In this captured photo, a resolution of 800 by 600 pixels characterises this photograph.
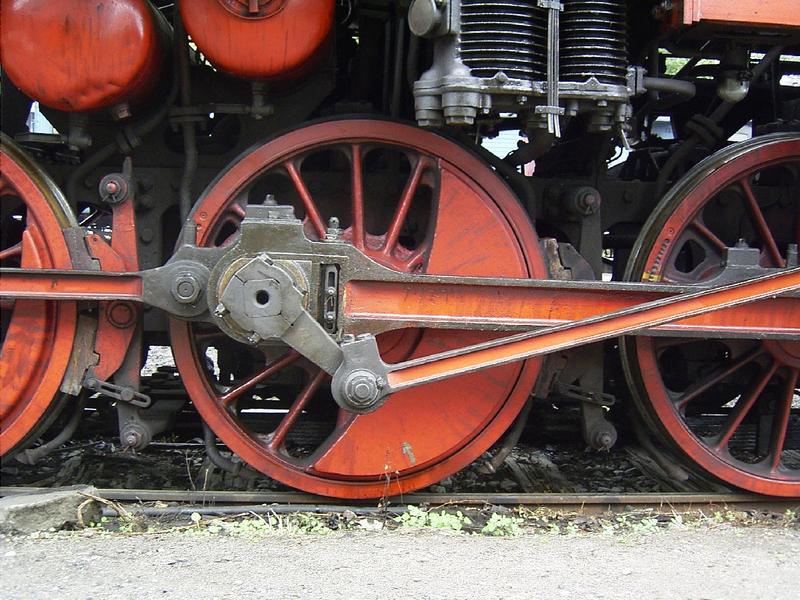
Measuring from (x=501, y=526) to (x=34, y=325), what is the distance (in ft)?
6.57

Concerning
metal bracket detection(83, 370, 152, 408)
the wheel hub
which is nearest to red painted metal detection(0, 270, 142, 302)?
metal bracket detection(83, 370, 152, 408)

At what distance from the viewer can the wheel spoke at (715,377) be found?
3.44m

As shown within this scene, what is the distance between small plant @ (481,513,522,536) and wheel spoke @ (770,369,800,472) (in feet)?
4.07

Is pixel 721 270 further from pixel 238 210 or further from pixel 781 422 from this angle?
pixel 238 210

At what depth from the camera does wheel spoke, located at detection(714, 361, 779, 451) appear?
11.3 ft

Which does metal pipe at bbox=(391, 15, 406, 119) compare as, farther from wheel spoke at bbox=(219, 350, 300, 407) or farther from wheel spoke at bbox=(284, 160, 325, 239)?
wheel spoke at bbox=(219, 350, 300, 407)

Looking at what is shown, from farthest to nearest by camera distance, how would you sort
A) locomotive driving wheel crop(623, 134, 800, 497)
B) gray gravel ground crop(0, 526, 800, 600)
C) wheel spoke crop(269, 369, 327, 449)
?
locomotive driving wheel crop(623, 134, 800, 497) → wheel spoke crop(269, 369, 327, 449) → gray gravel ground crop(0, 526, 800, 600)

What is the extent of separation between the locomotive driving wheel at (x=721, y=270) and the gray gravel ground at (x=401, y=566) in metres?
0.47

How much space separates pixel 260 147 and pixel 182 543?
1524 mm

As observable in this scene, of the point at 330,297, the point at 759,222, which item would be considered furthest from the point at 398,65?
the point at 759,222

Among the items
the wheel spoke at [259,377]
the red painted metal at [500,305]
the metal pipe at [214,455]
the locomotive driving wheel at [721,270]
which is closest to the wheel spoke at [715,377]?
the locomotive driving wheel at [721,270]

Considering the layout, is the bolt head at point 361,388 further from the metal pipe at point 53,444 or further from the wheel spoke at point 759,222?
the wheel spoke at point 759,222

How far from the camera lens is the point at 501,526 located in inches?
120

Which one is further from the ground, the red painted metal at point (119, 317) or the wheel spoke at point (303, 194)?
the wheel spoke at point (303, 194)
